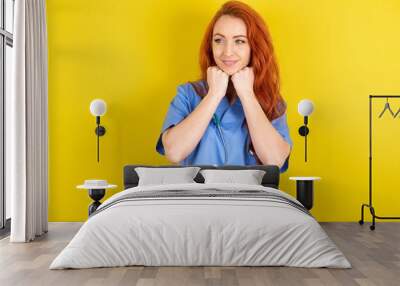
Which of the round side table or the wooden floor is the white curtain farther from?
the wooden floor

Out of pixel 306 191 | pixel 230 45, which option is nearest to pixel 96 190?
pixel 230 45

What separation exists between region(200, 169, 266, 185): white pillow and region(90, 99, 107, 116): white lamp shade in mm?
1426

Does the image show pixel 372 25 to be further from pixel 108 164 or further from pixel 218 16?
pixel 108 164

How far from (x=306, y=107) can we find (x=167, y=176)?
70.5 inches

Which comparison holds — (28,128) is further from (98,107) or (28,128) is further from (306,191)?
(306,191)

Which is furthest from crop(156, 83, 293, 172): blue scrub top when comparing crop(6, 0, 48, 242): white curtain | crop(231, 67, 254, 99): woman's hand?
crop(6, 0, 48, 242): white curtain

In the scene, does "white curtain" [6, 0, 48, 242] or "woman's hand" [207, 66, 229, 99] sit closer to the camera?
"white curtain" [6, 0, 48, 242]

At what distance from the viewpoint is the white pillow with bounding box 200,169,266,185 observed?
5.89m

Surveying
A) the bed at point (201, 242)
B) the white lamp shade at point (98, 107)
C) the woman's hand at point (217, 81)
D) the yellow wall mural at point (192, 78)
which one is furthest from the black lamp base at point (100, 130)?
the bed at point (201, 242)

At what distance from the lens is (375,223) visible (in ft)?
21.8

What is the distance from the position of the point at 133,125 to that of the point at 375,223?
9.95 feet

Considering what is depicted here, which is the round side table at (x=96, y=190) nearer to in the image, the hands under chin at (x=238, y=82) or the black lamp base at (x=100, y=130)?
the black lamp base at (x=100, y=130)

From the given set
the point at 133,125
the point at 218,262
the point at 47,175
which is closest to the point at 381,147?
the point at 133,125

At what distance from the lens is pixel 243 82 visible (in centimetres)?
650
